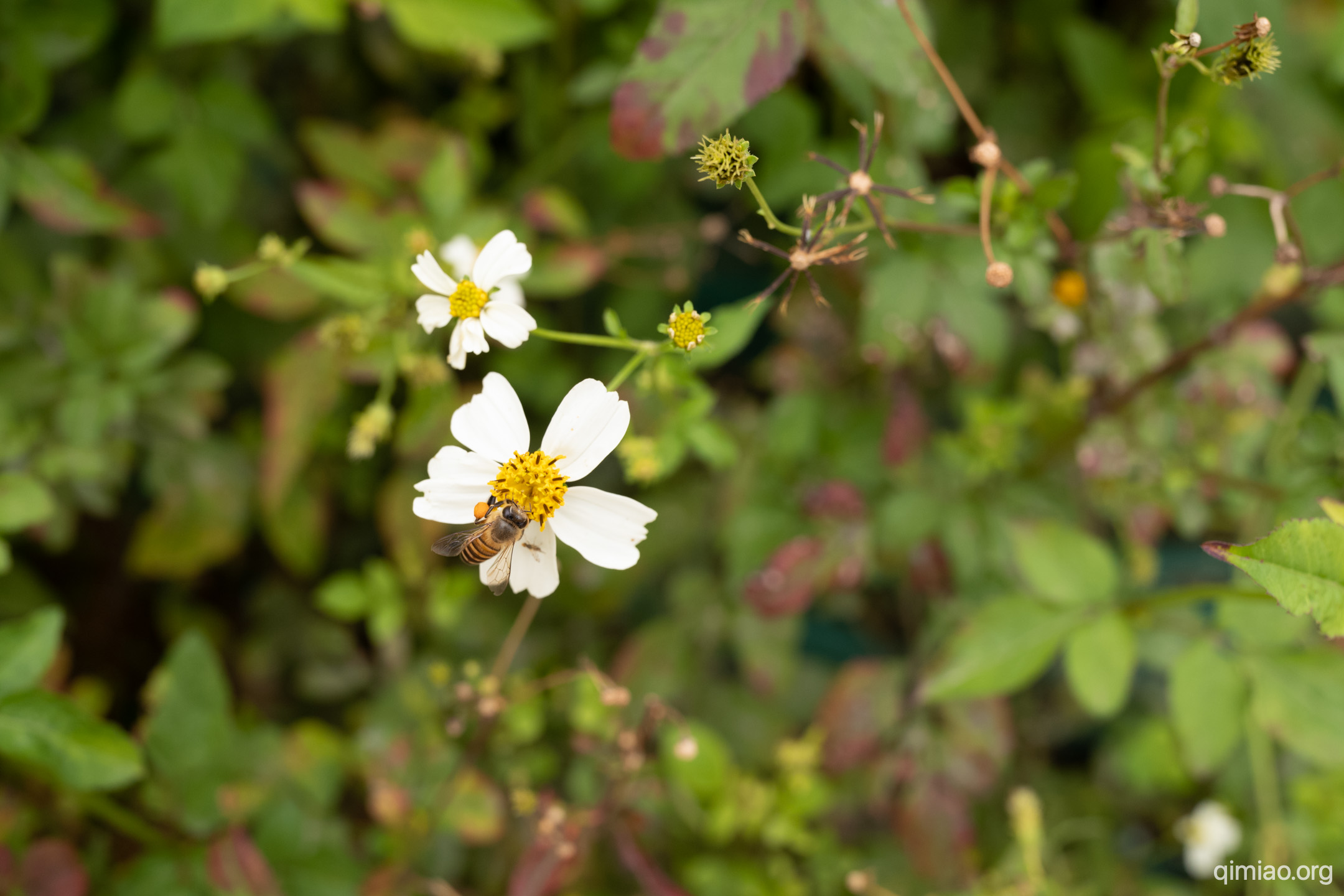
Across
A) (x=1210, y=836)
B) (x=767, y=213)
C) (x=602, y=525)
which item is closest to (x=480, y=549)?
(x=602, y=525)

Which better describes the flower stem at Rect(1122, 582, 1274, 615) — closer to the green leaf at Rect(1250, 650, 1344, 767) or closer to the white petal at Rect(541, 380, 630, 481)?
the green leaf at Rect(1250, 650, 1344, 767)

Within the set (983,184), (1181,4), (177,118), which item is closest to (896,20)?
(983,184)

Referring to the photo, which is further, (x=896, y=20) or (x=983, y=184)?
(x=896, y=20)

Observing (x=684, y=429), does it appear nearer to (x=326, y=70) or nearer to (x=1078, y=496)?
(x=1078, y=496)

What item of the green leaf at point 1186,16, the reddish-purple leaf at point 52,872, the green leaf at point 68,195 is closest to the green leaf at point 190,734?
the reddish-purple leaf at point 52,872

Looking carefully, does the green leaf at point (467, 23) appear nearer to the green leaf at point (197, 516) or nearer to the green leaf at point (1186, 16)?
the green leaf at point (197, 516)

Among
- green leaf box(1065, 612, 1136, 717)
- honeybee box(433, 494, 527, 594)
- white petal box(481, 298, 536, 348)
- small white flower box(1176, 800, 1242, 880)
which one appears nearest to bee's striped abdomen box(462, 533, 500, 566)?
honeybee box(433, 494, 527, 594)
